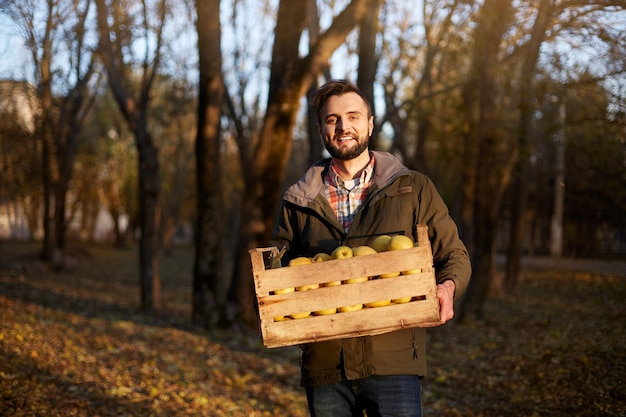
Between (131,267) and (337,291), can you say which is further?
(131,267)

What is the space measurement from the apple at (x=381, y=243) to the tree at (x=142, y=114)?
11.3 meters

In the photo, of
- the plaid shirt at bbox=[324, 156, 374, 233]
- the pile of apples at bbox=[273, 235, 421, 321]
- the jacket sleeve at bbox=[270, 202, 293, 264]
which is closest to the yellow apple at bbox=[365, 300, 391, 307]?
the pile of apples at bbox=[273, 235, 421, 321]

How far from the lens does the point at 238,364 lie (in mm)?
9875

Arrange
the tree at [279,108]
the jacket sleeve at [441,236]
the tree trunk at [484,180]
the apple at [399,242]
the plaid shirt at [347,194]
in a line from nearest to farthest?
the apple at [399,242], the jacket sleeve at [441,236], the plaid shirt at [347,194], the tree at [279,108], the tree trunk at [484,180]

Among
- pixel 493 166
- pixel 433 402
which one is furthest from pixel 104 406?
pixel 493 166

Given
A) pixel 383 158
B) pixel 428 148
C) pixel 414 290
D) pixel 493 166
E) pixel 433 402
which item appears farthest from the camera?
pixel 428 148

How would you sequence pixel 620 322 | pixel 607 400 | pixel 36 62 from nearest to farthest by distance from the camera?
pixel 607 400
pixel 620 322
pixel 36 62

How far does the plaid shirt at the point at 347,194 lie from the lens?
3.57 meters

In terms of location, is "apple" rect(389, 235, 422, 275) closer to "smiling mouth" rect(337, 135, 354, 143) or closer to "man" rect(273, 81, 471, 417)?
"man" rect(273, 81, 471, 417)

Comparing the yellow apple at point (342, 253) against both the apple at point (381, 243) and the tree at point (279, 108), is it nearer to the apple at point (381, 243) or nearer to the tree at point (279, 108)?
the apple at point (381, 243)

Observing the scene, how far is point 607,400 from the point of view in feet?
21.0

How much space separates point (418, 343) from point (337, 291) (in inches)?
20.8

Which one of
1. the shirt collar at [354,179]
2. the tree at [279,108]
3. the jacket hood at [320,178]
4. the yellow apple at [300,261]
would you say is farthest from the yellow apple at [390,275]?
the tree at [279,108]

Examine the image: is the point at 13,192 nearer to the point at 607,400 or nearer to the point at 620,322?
the point at 620,322
